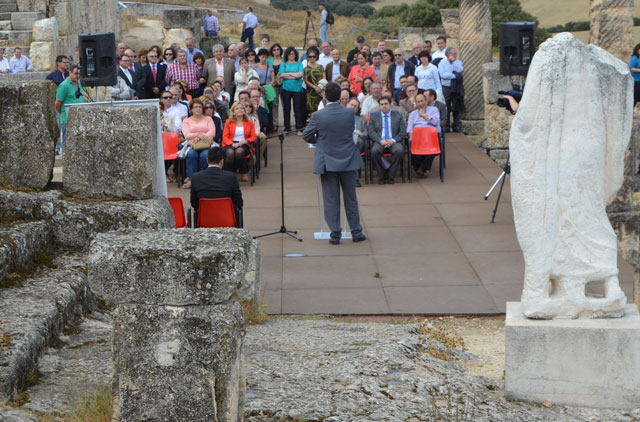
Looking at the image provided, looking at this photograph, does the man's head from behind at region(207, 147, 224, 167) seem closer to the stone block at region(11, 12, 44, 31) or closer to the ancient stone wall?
the ancient stone wall

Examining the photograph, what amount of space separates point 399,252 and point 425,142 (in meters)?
4.08

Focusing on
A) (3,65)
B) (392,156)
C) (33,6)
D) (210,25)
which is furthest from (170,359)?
(210,25)

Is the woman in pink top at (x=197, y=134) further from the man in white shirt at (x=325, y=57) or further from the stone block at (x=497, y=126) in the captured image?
the stone block at (x=497, y=126)

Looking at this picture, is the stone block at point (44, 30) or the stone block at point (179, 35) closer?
the stone block at point (44, 30)

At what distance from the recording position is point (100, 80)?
12016 mm

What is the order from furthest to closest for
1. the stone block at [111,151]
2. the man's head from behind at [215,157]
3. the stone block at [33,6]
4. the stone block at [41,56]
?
1. the stone block at [33,6]
2. the stone block at [41,56]
3. the man's head from behind at [215,157]
4. the stone block at [111,151]

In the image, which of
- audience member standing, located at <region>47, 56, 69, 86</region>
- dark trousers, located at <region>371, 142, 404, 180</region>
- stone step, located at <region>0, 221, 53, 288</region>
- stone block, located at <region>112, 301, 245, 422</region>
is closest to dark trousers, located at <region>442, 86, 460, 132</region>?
dark trousers, located at <region>371, 142, 404, 180</region>

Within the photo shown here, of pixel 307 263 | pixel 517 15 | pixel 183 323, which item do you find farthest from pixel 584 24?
pixel 183 323

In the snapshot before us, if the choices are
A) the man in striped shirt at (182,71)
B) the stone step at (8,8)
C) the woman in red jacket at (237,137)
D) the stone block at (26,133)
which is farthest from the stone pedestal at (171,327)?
the stone step at (8,8)

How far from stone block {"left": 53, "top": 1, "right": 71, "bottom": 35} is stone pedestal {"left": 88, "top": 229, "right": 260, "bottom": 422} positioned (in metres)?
18.9

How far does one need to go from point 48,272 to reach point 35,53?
1456 cm

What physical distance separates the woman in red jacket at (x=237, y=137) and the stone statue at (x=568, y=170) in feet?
27.7

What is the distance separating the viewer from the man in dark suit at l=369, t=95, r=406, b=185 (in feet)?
46.3

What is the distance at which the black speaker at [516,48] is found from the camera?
40.2ft
